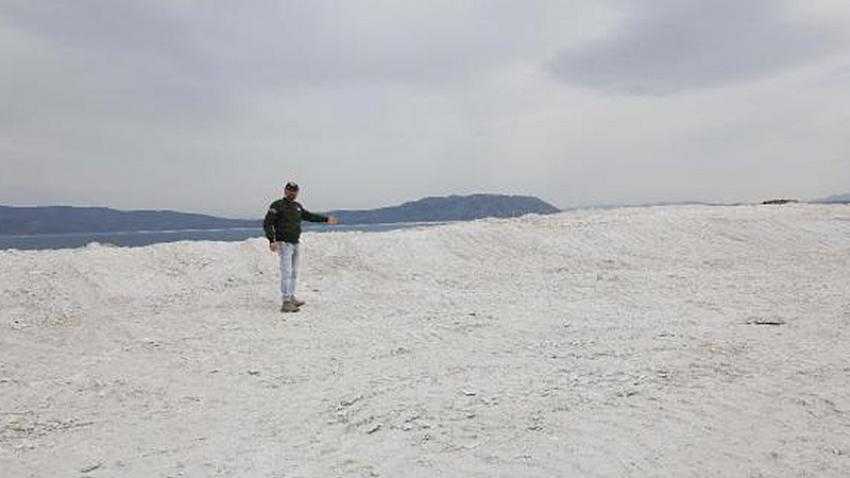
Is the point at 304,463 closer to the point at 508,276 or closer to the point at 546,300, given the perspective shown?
the point at 546,300

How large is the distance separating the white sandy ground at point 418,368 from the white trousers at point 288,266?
58 cm

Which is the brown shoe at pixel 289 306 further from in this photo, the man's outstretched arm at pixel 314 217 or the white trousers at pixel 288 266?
the man's outstretched arm at pixel 314 217

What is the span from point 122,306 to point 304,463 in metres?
10.2

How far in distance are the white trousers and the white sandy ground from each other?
0.58 metres

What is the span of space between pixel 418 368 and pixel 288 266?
5745 mm

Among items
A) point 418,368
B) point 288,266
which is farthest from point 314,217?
point 418,368

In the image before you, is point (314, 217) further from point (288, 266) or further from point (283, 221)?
point (288, 266)

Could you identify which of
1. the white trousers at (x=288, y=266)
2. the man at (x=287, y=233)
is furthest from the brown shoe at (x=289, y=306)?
the white trousers at (x=288, y=266)

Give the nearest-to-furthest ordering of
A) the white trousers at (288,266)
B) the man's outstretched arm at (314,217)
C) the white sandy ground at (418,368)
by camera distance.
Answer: the white sandy ground at (418,368) → the white trousers at (288,266) → the man's outstretched arm at (314,217)

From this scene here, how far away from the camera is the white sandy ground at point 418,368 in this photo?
5734 millimetres

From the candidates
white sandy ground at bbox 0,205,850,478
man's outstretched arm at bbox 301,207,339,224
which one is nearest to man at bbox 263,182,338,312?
man's outstretched arm at bbox 301,207,339,224

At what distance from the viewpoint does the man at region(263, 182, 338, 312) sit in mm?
13224

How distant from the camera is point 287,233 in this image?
13.3 metres

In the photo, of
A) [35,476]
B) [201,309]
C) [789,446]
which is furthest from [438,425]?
[201,309]
